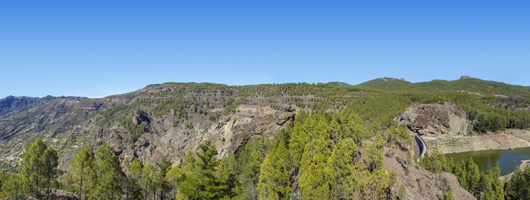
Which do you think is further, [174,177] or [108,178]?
[174,177]

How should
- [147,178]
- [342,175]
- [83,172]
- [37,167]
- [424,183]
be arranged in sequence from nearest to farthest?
[342,175]
[83,172]
[37,167]
[424,183]
[147,178]

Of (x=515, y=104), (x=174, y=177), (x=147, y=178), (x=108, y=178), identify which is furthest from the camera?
(x=515, y=104)

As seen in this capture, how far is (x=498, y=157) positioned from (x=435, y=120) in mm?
30544

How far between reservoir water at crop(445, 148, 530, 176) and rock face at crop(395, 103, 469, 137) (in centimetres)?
1682

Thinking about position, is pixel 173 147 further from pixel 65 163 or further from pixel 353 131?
pixel 353 131

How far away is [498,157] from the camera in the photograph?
11106 centimetres

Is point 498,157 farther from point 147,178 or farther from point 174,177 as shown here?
point 147,178

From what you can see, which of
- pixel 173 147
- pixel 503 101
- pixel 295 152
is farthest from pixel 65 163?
pixel 503 101

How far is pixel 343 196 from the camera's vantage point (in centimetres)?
3575

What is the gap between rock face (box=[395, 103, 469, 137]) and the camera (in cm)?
13338

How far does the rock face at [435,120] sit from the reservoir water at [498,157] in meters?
16.8

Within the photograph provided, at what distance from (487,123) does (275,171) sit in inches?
6113

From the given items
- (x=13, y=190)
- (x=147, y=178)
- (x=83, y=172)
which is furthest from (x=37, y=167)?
(x=147, y=178)

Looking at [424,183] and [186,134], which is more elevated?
[424,183]
